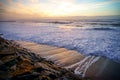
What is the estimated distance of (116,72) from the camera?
4387 mm

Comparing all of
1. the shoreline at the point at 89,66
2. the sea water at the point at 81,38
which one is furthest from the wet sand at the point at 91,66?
the sea water at the point at 81,38

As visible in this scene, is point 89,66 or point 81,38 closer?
point 89,66

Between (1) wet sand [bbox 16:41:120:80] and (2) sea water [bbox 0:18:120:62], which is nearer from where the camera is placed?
(1) wet sand [bbox 16:41:120:80]

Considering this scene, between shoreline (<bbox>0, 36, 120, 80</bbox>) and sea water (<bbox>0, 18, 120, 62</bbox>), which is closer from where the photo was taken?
shoreline (<bbox>0, 36, 120, 80</bbox>)

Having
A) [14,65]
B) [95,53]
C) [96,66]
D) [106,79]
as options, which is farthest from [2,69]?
[95,53]

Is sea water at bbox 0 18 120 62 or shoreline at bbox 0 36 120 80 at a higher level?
sea water at bbox 0 18 120 62

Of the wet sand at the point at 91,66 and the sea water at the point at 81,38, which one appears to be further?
the sea water at the point at 81,38

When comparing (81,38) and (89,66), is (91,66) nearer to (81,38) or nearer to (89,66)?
(89,66)

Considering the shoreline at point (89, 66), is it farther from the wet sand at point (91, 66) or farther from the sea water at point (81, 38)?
the sea water at point (81, 38)

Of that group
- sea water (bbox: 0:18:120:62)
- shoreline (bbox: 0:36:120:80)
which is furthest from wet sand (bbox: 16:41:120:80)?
sea water (bbox: 0:18:120:62)

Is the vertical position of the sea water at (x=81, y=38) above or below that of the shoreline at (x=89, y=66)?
above

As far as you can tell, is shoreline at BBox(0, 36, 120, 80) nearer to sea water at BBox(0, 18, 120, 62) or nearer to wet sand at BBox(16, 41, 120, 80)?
wet sand at BBox(16, 41, 120, 80)

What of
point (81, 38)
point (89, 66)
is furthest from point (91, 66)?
point (81, 38)

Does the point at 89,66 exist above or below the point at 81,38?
below
